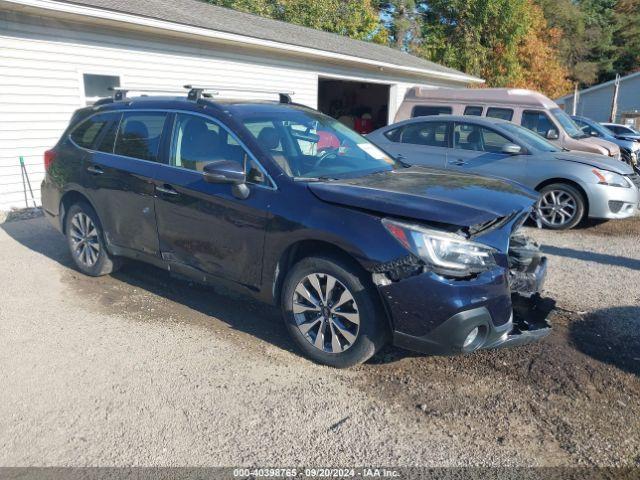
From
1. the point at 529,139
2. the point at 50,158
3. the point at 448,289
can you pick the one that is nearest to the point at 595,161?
the point at 529,139

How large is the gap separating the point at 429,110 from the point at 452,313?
9044mm

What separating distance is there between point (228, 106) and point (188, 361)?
6.81 ft

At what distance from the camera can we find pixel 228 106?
444 centimetres

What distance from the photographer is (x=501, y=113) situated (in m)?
10.7

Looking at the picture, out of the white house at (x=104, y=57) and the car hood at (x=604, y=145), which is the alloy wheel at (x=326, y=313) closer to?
the white house at (x=104, y=57)

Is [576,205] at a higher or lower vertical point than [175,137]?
lower

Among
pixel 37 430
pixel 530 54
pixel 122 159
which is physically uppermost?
pixel 530 54

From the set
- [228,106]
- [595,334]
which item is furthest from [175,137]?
[595,334]

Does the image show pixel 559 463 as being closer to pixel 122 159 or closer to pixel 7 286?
pixel 122 159

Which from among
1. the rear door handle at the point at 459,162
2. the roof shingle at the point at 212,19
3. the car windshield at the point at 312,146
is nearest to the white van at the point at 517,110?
the rear door handle at the point at 459,162

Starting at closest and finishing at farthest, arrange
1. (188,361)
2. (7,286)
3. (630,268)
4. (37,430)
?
(37,430) → (188,361) → (7,286) → (630,268)

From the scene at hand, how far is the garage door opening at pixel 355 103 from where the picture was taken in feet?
67.3

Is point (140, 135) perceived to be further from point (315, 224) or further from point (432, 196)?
point (432, 196)

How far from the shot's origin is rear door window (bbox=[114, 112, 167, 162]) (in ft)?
15.6
